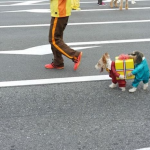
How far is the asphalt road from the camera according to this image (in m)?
3.87

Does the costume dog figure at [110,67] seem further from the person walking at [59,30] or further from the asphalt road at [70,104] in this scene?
the person walking at [59,30]

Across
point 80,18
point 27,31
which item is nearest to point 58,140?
point 27,31

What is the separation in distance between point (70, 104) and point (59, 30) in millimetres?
1764

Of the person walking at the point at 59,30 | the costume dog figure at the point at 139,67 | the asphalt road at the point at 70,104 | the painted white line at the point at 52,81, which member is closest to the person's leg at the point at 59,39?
the person walking at the point at 59,30

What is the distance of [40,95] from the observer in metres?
5.05

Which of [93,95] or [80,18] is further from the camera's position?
[80,18]

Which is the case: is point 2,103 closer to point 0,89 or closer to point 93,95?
point 0,89

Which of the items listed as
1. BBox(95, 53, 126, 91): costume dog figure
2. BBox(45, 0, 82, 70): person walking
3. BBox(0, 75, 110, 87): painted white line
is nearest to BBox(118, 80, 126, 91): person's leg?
BBox(95, 53, 126, 91): costume dog figure

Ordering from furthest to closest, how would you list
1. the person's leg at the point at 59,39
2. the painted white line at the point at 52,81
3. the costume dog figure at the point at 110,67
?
1. the person's leg at the point at 59,39
2. the painted white line at the point at 52,81
3. the costume dog figure at the point at 110,67

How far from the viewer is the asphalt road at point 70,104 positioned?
3.87 m

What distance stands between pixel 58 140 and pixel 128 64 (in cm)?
177

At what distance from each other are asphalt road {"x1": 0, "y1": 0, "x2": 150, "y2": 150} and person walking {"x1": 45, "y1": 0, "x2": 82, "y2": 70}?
20cm

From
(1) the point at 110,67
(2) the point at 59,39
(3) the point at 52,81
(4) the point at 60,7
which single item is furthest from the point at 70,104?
(4) the point at 60,7

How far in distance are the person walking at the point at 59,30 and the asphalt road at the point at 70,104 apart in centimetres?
20
